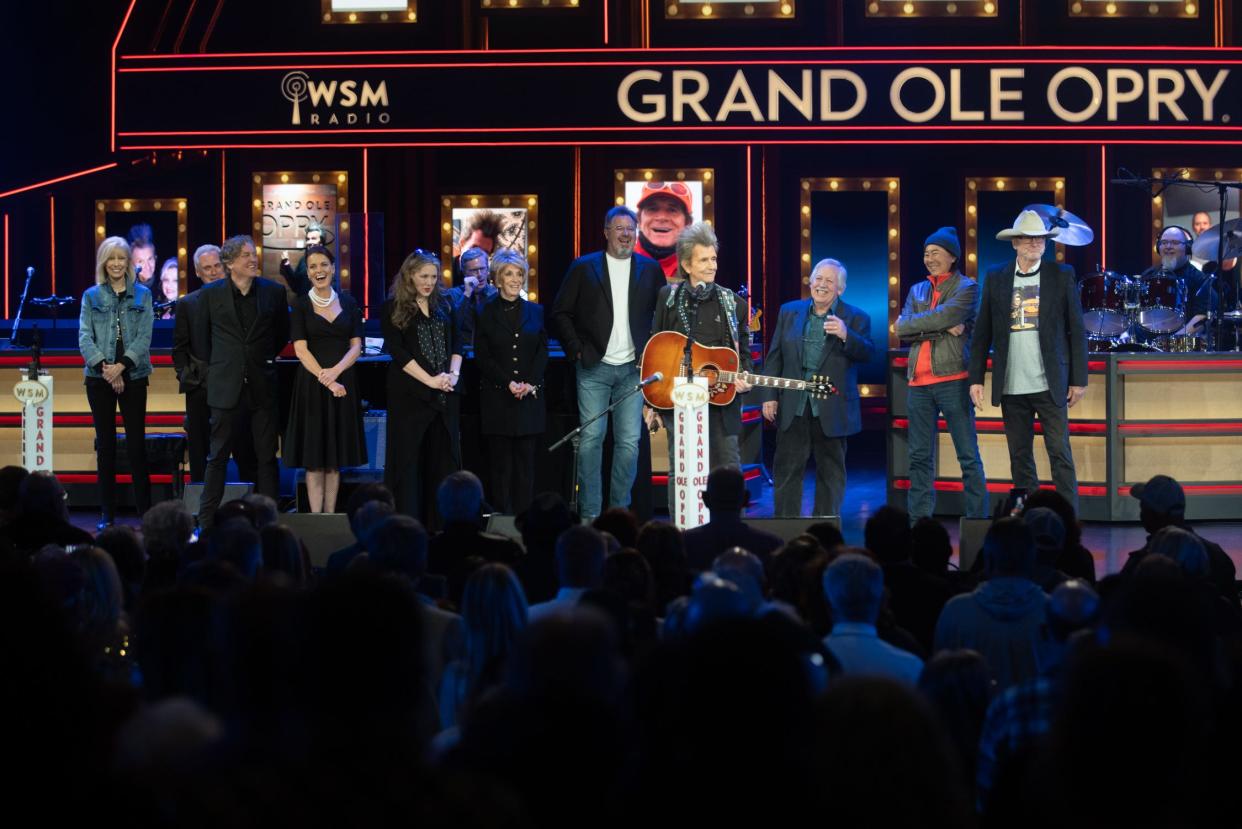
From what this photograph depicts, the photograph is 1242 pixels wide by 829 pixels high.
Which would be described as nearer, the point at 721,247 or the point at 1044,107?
the point at 1044,107

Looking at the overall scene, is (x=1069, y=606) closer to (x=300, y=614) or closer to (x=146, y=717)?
(x=300, y=614)

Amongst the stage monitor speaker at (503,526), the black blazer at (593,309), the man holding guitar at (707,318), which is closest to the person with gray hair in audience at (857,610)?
the stage monitor speaker at (503,526)

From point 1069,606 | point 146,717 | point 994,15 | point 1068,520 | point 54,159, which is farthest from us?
point 994,15

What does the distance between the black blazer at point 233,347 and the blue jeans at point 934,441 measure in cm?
415

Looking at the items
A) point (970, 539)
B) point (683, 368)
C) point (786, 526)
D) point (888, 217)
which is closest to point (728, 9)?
point (888, 217)

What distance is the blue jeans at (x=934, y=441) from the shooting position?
34.1 ft

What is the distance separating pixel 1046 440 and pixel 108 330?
20.2 feet

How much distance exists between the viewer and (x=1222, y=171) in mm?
16031

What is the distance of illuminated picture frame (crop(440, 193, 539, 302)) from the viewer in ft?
53.5

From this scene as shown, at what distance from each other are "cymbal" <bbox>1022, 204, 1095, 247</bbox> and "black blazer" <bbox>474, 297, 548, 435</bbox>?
3296 millimetres

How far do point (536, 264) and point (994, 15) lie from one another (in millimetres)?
5031

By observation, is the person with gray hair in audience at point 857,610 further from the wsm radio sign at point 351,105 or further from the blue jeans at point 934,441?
the wsm radio sign at point 351,105

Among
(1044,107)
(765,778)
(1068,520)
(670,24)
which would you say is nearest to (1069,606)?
(765,778)

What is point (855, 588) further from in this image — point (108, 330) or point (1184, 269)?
point (1184, 269)
